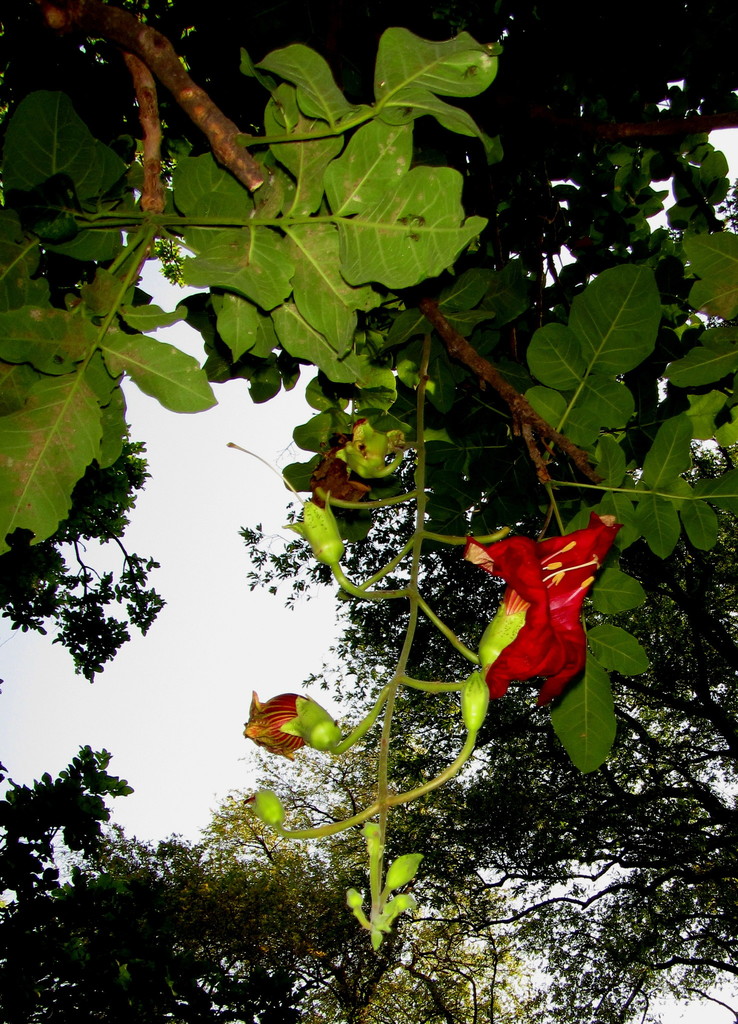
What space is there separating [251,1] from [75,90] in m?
0.93

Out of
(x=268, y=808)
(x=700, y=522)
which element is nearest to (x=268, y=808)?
(x=268, y=808)

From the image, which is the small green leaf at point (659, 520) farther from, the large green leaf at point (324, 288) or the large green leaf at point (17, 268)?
the large green leaf at point (17, 268)

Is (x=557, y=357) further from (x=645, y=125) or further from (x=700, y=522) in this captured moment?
(x=645, y=125)

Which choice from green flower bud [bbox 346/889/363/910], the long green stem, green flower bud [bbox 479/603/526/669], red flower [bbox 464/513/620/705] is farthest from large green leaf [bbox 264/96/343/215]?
green flower bud [bbox 346/889/363/910]

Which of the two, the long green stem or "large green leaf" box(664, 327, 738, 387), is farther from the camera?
"large green leaf" box(664, 327, 738, 387)

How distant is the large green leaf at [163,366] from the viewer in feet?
3.46

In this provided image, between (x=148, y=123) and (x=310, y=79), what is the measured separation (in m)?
0.24

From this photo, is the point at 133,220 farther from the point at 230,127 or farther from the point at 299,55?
the point at 299,55

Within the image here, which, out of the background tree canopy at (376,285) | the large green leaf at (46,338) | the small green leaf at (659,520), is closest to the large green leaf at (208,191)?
the background tree canopy at (376,285)

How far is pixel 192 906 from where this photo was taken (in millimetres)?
11891

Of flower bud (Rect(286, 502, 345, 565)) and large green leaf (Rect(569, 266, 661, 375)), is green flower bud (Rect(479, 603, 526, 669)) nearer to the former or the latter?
flower bud (Rect(286, 502, 345, 565))

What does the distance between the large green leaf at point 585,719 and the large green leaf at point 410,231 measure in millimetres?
792

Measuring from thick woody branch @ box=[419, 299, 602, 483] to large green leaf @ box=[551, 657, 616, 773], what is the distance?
16.0 inches

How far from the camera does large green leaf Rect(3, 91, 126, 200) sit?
923 millimetres
